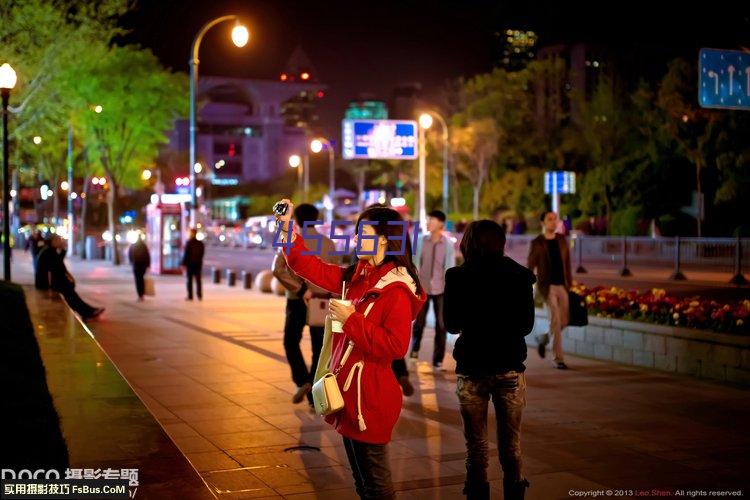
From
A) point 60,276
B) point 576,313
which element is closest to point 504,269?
point 576,313

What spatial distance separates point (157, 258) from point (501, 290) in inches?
1217

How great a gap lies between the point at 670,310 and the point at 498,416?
6850 mm

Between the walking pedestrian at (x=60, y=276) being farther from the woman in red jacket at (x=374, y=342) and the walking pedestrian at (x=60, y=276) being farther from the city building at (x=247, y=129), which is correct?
the city building at (x=247, y=129)

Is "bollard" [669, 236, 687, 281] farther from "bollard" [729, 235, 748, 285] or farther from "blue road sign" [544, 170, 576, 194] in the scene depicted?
"blue road sign" [544, 170, 576, 194]

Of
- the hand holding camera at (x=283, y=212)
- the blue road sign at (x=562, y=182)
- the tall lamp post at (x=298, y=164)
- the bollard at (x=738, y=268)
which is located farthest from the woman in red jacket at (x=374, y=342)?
the tall lamp post at (x=298, y=164)

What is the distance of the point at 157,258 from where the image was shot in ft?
115

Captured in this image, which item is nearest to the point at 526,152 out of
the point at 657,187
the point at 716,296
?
the point at 657,187

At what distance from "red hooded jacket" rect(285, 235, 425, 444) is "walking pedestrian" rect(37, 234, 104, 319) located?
44.6 feet

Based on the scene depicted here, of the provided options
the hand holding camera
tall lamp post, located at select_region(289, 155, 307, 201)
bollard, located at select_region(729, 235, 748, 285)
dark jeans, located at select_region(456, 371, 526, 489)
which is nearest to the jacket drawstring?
the hand holding camera

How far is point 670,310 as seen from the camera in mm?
11836

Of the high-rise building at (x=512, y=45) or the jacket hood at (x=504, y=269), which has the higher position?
the high-rise building at (x=512, y=45)

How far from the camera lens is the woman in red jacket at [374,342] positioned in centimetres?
462

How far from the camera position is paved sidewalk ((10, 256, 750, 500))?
6.82 m

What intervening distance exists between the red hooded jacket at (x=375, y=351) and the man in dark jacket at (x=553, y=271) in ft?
23.1
